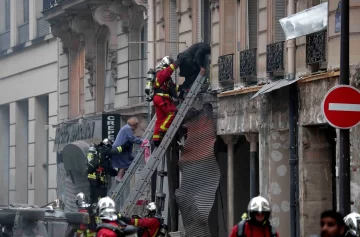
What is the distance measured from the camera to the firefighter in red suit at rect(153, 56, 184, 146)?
25375mm

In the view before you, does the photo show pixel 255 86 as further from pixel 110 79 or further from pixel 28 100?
pixel 28 100

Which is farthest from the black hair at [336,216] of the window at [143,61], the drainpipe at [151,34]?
the window at [143,61]

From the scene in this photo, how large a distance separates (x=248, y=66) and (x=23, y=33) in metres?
21.5

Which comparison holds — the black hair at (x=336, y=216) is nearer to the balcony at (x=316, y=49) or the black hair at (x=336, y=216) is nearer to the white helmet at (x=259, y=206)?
the white helmet at (x=259, y=206)

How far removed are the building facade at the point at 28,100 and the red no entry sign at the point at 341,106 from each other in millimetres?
25412

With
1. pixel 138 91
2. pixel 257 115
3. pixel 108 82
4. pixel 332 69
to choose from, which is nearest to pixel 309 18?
pixel 332 69

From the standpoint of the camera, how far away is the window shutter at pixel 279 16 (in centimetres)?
2328

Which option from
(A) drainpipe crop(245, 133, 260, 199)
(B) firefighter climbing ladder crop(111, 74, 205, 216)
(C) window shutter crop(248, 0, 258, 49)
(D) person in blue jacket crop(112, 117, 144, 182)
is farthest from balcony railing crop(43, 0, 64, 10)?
(A) drainpipe crop(245, 133, 260, 199)

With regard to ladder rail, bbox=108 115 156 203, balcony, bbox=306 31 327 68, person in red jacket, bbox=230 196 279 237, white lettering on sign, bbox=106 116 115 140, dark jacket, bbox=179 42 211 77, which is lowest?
person in red jacket, bbox=230 196 279 237

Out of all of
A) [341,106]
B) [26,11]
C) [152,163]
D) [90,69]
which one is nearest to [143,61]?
[90,69]

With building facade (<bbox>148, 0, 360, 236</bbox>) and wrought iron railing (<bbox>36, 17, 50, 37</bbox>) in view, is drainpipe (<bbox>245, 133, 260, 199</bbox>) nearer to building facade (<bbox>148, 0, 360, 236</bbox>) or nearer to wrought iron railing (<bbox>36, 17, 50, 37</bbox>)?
building facade (<bbox>148, 0, 360, 236</bbox>)

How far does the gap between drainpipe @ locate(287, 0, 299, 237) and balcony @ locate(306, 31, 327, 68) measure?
495 mm

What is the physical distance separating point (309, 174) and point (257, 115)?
2.47 meters

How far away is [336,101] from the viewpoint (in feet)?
51.9
